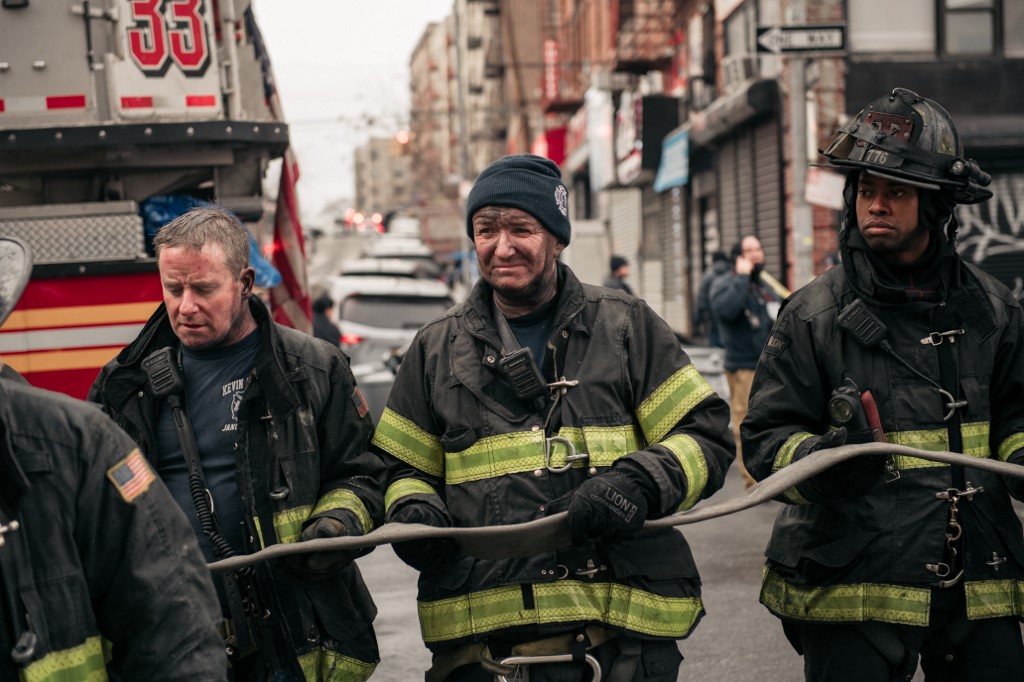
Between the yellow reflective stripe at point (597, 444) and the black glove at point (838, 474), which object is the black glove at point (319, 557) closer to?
the yellow reflective stripe at point (597, 444)

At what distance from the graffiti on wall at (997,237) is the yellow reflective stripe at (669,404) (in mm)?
13229

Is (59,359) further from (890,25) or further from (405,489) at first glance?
(890,25)

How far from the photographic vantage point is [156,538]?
7.55 feet

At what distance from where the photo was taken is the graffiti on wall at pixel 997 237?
1563cm

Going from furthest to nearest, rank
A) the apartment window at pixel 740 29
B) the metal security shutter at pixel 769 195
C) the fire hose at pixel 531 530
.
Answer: the apartment window at pixel 740 29, the metal security shutter at pixel 769 195, the fire hose at pixel 531 530

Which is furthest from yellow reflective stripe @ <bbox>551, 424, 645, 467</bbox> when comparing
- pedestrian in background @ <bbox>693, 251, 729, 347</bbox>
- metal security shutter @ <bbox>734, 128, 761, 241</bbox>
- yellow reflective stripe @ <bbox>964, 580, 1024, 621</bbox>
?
metal security shutter @ <bbox>734, 128, 761, 241</bbox>

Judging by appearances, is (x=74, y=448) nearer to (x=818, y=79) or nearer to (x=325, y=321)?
(x=325, y=321)

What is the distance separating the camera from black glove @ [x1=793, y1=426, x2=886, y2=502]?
327cm

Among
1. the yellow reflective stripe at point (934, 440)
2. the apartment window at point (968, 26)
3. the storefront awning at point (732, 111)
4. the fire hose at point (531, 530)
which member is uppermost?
the apartment window at point (968, 26)

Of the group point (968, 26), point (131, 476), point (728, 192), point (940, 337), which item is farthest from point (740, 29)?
point (131, 476)

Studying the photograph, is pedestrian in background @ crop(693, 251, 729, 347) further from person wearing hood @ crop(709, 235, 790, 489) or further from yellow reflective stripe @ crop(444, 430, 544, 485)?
yellow reflective stripe @ crop(444, 430, 544, 485)

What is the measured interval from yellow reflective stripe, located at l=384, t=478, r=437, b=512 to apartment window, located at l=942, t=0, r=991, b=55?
1480 centimetres

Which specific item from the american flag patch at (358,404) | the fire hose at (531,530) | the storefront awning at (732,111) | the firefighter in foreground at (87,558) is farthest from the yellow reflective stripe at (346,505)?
the storefront awning at (732,111)

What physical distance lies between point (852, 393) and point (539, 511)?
87cm
